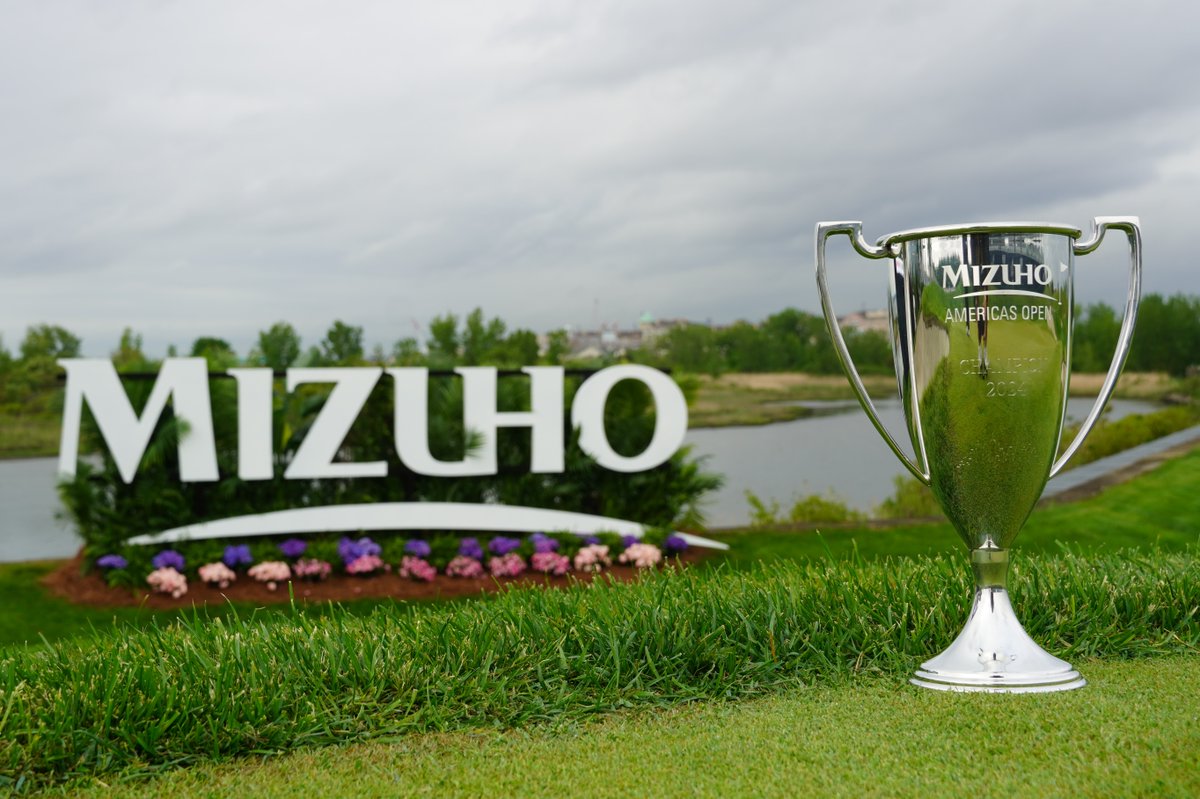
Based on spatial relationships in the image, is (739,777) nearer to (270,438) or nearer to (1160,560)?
(1160,560)

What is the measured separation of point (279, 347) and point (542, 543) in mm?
3144

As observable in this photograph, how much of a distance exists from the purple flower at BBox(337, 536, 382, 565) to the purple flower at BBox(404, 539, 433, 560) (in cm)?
24

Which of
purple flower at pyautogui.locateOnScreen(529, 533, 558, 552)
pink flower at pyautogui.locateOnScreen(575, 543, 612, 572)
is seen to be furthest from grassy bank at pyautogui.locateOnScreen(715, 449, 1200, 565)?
purple flower at pyautogui.locateOnScreen(529, 533, 558, 552)

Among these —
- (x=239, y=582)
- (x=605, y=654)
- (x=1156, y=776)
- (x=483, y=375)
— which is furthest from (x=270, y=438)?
(x=1156, y=776)

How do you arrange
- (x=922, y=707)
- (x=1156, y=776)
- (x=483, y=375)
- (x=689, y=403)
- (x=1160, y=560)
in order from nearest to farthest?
(x=1156, y=776), (x=922, y=707), (x=1160, y=560), (x=483, y=375), (x=689, y=403)

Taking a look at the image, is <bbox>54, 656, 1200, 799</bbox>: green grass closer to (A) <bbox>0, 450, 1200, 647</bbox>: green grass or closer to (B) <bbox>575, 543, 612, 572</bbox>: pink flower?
(A) <bbox>0, 450, 1200, 647</bbox>: green grass

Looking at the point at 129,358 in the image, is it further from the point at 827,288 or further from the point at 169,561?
the point at 827,288

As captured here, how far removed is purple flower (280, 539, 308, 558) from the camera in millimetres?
9148

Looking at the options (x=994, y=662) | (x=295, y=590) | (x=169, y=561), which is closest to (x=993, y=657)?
(x=994, y=662)

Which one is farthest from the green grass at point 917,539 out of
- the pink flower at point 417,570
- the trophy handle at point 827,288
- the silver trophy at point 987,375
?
the trophy handle at point 827,288

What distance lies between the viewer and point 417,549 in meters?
9.22

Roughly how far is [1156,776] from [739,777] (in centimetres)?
107

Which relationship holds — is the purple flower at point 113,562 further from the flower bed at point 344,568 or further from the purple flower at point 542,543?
the purple flower at point 542,543

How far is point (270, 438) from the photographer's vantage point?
30.3 feet
